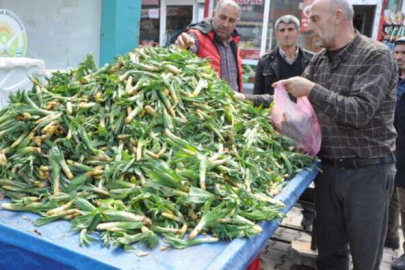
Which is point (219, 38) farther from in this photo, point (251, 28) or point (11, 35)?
point (251, 28)

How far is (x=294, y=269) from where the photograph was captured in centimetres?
366

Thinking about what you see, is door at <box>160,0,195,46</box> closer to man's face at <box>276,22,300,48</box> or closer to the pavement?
man's face at <box>276,22,300,48</box>

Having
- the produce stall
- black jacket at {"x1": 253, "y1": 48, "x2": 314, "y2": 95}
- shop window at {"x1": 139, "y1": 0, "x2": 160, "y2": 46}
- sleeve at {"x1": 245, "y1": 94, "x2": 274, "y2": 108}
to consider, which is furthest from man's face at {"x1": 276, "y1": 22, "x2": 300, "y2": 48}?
shop window at {"x1": 139, "y1": 0, "x2": 160, "y2": 46}

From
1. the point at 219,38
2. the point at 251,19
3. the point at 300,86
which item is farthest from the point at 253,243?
the point at 251,19

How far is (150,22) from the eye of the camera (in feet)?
33.8

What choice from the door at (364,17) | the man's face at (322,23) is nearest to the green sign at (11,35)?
the man's face at (322,23)

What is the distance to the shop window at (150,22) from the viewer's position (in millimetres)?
10187

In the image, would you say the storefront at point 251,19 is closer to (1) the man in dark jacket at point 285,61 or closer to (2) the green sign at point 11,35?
(1) the man in dark jacket at point 285,61

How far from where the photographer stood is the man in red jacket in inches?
138

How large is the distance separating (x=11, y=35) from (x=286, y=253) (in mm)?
3641

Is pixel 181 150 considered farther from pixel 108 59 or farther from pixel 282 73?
pixel 108 59

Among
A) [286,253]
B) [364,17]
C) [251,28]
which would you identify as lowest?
[286,253]

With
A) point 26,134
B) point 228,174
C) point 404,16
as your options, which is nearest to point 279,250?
point 228,174

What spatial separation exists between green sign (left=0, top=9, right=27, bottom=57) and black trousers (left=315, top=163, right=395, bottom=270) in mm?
3430
